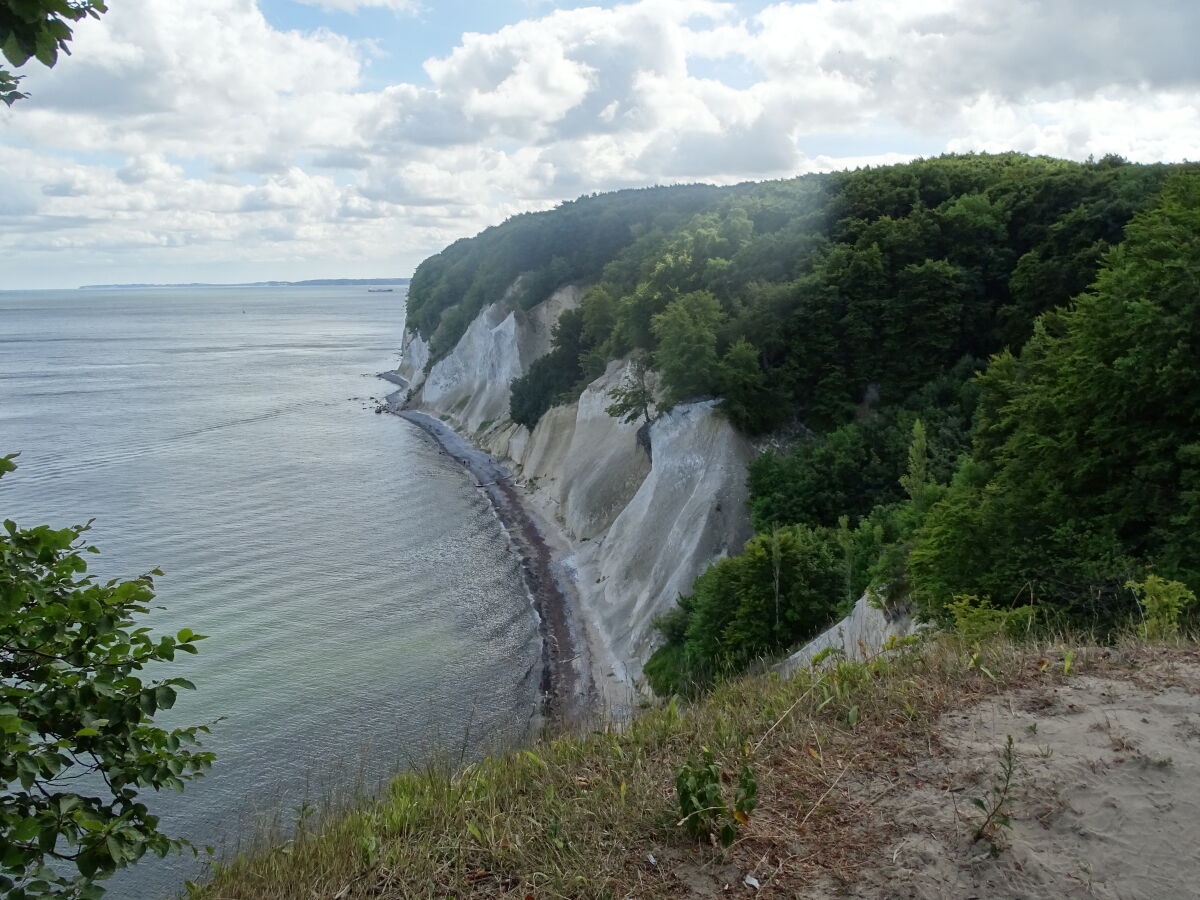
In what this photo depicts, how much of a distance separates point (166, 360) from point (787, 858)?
14202 centimetres

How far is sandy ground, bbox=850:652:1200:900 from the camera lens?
542 centimetres

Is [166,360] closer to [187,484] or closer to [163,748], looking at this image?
[187,484]

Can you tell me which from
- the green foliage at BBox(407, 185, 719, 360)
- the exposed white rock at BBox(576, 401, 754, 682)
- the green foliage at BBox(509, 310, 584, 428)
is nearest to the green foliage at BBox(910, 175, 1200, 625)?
the exposed white rock at BBox(576, 401, 754, 682)

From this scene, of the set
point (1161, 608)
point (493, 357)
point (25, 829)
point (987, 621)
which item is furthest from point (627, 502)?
point (25, 829)

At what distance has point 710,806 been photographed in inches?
233

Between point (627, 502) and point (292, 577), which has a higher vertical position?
point (627, 502)

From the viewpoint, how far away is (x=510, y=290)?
253ft

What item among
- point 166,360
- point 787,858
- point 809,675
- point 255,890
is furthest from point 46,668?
point 166,360

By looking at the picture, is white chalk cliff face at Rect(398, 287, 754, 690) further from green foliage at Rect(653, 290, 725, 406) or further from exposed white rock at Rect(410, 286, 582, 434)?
exposed white rock at Rect(410, 286, 582, 434)

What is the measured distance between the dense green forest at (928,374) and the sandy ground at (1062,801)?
404cm

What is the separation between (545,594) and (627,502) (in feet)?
21.8

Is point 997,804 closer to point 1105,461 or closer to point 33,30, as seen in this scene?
point 33,30

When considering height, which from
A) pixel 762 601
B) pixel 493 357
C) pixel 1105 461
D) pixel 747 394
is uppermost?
pixel 1105 461

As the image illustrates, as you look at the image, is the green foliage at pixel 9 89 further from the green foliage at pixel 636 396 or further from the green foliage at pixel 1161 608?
the green foliage at pixel 636 396
